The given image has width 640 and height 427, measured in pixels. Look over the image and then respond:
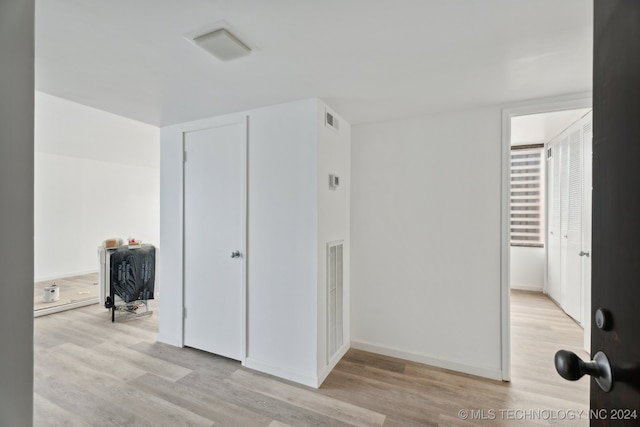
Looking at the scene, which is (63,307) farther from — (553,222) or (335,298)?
(553,222)

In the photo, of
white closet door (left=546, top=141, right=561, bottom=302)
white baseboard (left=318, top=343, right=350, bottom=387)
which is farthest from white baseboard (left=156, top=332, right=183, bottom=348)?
white closet door (left=546, top=141, right=561, bottom=302)

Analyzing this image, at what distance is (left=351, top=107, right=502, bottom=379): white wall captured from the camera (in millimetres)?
2535

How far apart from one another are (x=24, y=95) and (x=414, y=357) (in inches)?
122

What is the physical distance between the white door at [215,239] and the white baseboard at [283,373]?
13 centimetres

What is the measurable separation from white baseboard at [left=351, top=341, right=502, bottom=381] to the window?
3.24 meters

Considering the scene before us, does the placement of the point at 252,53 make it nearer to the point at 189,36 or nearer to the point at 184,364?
the point at 189,36

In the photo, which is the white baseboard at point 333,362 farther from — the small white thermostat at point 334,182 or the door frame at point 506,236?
the small white thermostat at point 334,182

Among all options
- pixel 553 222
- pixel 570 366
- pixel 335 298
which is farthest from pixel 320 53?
pixel 553 222

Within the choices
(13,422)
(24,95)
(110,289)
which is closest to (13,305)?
(13,422)

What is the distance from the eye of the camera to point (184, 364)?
2.68m

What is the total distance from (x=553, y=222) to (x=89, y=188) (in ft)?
28.0

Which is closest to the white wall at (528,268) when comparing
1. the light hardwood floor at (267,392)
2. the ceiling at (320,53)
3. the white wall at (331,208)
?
Answer: the light hardwood floor at (267,392)

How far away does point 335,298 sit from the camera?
275 centimetres

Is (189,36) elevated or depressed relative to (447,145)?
elevated
